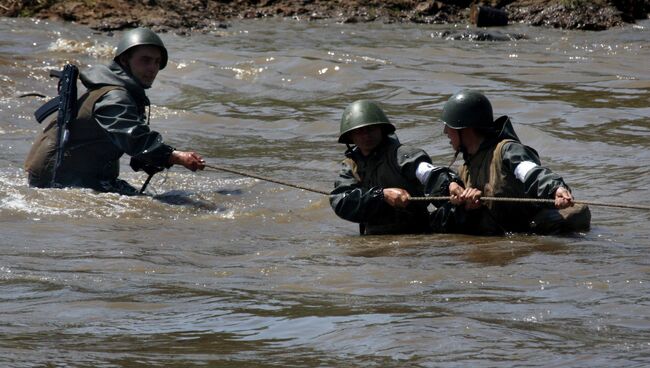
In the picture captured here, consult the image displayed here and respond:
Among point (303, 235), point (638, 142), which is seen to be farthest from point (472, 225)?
point (638, 142)

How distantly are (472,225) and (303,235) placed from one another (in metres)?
1.44

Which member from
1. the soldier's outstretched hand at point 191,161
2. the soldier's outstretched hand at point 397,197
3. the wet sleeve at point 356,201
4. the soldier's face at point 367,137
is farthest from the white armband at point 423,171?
the soldier's outstretched hand at point 191,161

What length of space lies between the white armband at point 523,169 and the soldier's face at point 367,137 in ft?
3.66

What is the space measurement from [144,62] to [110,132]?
72 centimetres

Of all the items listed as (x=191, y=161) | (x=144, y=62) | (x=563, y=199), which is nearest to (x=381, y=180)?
(x=563, y=199)

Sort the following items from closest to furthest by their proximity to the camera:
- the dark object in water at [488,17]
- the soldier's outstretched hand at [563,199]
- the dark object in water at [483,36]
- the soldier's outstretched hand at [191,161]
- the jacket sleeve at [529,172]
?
1. the soldier's outstretched hand at [563,199]
2. the jacket sleeve at [529,172]
3. the soldier's outstretched hand at [191,161]
4. the dark object in water at [483,36]
5. the dark object in water at [488,17]

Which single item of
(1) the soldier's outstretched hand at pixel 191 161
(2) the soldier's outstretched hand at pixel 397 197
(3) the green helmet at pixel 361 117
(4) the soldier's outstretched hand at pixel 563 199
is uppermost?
(3) the green helmet at pixel 361 117

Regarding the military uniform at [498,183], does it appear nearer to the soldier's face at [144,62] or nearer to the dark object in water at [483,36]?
the soldier's face at [144,62]

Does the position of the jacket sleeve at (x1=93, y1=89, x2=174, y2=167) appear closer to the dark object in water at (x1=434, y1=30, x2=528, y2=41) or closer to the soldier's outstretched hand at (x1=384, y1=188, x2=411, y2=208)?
the soldier's outstretched hand at (x1=384, y1=188, x2=411, y2=208)

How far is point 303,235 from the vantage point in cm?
959

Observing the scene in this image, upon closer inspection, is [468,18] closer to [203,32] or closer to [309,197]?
[203,32]

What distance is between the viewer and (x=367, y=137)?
8.88 metres

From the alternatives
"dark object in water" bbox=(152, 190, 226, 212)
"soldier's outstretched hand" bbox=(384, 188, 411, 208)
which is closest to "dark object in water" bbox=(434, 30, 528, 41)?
"dark object in water" bbox=(152, 190, 226, 212)

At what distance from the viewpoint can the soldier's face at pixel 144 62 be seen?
410 inches
